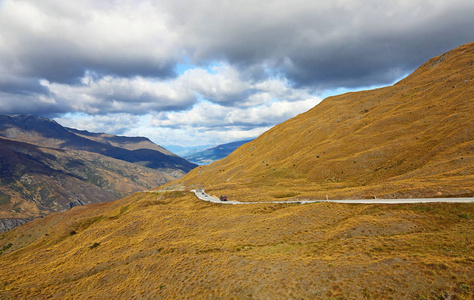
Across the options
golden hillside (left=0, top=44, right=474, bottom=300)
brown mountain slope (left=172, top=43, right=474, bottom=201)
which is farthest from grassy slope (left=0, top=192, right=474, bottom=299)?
brown mountain slope (left=172, top=43, right=474, bottom=201)

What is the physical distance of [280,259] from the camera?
79.6ft

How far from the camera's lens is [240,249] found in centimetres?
2955

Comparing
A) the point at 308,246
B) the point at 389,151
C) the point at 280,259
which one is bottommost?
the point at 280,259

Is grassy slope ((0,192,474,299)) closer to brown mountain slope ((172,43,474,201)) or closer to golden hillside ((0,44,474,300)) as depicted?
golden hillside ((0,44,474,300))

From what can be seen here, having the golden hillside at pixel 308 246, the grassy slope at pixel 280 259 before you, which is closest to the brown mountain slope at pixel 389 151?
the golden hillside at pixel 308 246

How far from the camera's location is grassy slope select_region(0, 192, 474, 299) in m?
17.8

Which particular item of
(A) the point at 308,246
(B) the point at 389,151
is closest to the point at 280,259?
(A) the point at 308,246

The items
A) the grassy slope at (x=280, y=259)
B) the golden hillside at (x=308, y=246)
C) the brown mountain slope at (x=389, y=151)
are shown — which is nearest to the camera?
the grassy slope at (x=280, y=259)

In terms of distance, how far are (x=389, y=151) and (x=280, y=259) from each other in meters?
59.5

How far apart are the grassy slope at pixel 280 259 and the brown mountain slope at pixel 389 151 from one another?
45.3 ft

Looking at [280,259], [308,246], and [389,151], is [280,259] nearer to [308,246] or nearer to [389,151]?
[308,246]

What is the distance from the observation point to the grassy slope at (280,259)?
17812 mm

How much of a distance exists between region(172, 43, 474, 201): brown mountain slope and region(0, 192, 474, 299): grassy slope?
13.8 metres

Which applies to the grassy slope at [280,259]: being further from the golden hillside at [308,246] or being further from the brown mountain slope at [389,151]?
the brown mountain slope at [389,151]
